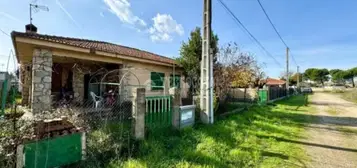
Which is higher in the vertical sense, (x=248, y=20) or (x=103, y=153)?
(x=248, y=20)

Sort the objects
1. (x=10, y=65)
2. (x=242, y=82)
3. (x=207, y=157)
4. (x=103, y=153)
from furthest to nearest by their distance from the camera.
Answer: (x=242, y=82), (x=207, y=157), (x=103, y=153), (x=10, y=65)

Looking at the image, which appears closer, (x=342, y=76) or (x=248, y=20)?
(x=248, y=20)

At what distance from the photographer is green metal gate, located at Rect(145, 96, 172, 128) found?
6497mm

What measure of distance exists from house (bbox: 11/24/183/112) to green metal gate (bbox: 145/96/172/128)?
1477 millimetres

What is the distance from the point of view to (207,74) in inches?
332

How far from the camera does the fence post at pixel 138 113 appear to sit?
5.49 metres

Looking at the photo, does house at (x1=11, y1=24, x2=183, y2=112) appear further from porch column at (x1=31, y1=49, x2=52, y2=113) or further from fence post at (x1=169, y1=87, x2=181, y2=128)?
fence post at (x1=169, y1=87, x2=181, y2=128)

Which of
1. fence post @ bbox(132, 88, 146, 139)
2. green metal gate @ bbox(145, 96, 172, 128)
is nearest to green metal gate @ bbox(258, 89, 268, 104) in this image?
green metal gate @ bbox(145, 96, 172, 128)

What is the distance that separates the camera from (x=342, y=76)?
3575 inches

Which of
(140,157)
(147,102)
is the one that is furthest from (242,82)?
(140,157)

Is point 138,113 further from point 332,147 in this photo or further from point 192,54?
point 192,54

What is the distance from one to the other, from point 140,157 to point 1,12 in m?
5.39

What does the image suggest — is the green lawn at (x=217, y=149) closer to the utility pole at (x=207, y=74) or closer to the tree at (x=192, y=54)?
the utility pole at (x=207, y=74)

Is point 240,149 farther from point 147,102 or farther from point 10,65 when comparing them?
point 10,65
